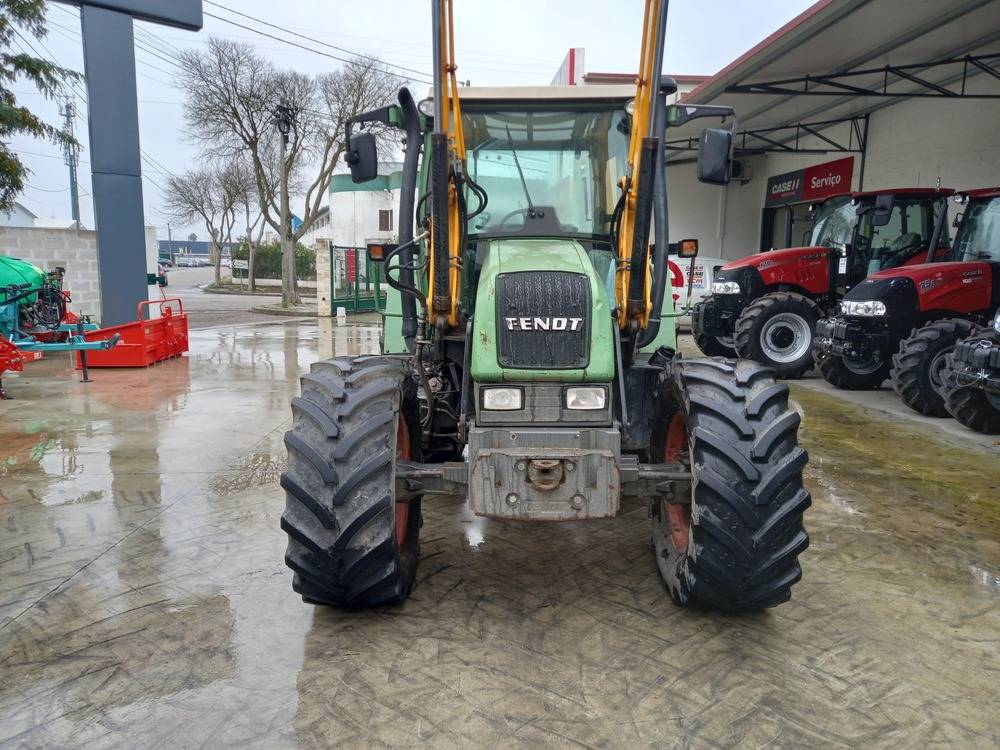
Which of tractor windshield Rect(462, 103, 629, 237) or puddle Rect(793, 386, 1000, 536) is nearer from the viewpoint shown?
tractor windshield Rect(462, 103, 629, 237)

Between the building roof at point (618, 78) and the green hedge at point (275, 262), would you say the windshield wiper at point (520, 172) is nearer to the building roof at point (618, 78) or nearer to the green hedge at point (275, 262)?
the building roof at point (618, 78)

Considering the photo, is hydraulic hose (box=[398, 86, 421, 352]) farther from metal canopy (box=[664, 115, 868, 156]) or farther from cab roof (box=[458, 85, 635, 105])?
metal canopy (box=[664, 115, 868, 156])

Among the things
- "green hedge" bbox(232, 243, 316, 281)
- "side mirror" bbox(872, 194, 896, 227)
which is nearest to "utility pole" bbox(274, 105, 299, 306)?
"side mirror" bbox(872, 194, 896, 227)

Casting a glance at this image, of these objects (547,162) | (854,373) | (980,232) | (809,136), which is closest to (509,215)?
(547,162)

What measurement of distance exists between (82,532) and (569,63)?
21534mm

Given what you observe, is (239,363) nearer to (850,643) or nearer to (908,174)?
(850,643)

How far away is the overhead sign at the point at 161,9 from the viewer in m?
11.4

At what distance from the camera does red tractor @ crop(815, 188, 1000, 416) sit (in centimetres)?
Answer: 781

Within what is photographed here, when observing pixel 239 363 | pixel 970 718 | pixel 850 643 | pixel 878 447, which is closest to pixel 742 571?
pixel 850 643

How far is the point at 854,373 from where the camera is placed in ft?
30.7

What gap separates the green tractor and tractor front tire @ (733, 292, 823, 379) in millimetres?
6612

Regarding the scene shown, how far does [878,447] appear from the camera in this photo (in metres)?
6.66

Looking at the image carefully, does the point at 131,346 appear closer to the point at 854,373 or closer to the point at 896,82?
the point at 854,373

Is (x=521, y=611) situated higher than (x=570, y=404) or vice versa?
(x=570, y=404)
